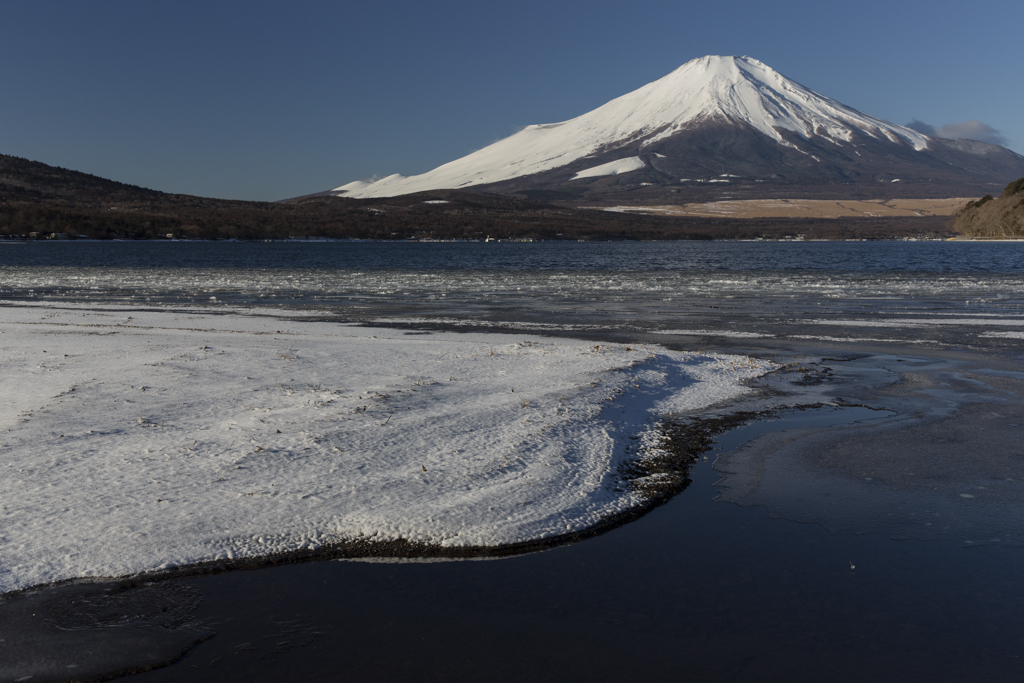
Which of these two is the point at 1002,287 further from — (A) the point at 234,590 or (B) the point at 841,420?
(A) the point at 234,590

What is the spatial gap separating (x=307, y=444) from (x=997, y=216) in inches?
5422

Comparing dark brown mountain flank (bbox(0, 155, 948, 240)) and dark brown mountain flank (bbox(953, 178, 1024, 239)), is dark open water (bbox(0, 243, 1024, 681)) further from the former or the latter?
dark brown mountain flank (bbox(0, 155, 948, 240))

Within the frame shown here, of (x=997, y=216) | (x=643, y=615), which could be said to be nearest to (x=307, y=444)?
(x=643, y=615)

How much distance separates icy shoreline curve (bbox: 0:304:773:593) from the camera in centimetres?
622

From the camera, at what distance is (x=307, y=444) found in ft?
27.3

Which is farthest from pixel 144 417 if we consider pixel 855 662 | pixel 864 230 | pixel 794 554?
pixel 864 230

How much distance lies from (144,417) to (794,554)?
763cm

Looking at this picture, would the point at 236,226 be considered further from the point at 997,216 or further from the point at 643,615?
the point at 643,615

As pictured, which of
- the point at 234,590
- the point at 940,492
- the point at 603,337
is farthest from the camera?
the point at 603,337

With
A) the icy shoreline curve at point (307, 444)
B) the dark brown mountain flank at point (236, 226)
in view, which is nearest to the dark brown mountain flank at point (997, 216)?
the dark brown mountain flank at point (236, 226)

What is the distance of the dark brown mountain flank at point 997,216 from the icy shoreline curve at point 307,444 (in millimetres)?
123705

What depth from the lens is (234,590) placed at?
5.43 meters

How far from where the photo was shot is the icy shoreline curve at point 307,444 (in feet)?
20.4

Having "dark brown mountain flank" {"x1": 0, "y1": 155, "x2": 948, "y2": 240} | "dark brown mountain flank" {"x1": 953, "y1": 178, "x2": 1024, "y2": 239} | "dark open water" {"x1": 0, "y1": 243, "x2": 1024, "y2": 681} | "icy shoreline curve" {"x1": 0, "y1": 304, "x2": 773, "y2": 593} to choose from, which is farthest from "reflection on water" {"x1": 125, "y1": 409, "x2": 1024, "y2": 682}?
"dark brown mountain flank" {"x1": 0, "y1": 155, "x2": 948, "y2": 240}
